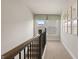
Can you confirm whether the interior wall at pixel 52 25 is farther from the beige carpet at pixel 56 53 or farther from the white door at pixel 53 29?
the beige carpet at pixel 56 53

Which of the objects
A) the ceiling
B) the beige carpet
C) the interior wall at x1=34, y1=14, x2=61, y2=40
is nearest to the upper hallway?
A: the ceiling

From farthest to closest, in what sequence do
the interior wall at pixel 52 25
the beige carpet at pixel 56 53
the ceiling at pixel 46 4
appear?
1. the interior wall at pixel 52 25
2. the ceiling at pixel 46 4
3. the beige carpet at pixel 56 53

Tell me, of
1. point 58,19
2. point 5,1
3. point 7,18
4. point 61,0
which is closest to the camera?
point 5,1

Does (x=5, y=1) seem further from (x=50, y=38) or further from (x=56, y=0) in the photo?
(x=50, y=38)

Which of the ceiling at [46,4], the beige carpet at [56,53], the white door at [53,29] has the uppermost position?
the ceiling at [46,4]

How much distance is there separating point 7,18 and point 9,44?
87 cm

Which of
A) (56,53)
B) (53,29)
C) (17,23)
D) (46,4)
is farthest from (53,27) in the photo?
(17,23)

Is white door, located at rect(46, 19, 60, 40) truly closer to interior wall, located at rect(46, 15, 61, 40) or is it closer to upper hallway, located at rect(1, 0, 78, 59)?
interior wall, located at rect(46, 15, 61, 40)

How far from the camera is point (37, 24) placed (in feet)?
37.4

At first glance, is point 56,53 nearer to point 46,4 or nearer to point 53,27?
point 46,4

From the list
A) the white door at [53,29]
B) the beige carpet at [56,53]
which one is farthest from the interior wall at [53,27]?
the beige carpet at [56,53]

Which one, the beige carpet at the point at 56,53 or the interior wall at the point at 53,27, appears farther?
the interior wall at the point at 53,27

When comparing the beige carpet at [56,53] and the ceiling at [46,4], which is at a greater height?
the ceiling at [46,4]

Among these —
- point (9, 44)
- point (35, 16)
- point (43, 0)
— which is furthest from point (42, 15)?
A: point (9, 44)
